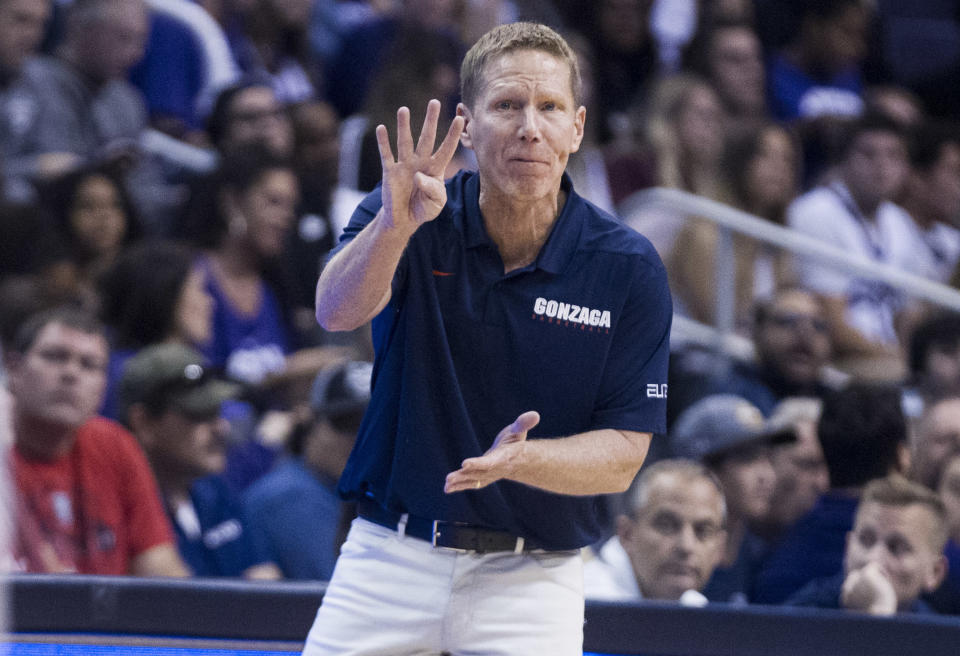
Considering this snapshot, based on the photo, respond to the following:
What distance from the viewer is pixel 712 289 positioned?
18.8 feet

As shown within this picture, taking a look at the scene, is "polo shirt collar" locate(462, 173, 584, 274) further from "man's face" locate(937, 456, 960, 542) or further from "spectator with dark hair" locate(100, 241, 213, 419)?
"spectator with dark hair" locate(100, 241, 213, 419)

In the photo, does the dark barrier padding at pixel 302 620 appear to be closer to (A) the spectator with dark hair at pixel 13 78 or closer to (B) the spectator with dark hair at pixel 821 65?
(A) the spectator with dark hair at pixel 13 78

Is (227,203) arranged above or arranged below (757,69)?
below

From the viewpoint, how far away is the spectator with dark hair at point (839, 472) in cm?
396

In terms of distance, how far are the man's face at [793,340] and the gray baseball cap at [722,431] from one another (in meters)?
0.57

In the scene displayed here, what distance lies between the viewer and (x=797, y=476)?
15.1ft

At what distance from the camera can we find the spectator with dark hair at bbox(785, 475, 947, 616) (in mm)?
3668

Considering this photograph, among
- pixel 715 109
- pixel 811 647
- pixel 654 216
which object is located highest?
pixel 715 109

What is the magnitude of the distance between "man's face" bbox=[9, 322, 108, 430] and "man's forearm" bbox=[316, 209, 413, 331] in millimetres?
1884

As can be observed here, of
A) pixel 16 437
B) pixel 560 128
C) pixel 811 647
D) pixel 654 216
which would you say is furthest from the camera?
pixel 654 216

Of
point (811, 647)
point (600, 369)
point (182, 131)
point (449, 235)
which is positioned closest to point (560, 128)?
point (449, 235)

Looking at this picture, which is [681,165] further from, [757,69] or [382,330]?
[382,330]

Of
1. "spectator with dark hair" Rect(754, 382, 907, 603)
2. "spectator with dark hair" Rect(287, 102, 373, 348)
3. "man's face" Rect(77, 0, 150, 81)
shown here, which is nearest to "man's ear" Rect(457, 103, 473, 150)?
"spectator with dark hair" Rect(754, 382, 907, 603)

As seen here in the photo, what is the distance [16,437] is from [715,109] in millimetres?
3883
